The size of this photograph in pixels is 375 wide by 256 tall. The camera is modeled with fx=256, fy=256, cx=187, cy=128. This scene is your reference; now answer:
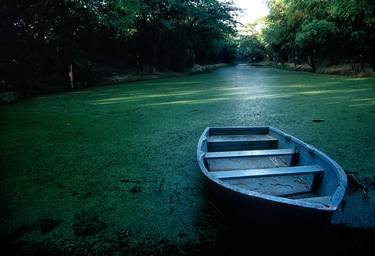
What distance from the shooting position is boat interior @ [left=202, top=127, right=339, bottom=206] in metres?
1.45

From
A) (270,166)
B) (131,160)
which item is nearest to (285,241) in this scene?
(270,166)

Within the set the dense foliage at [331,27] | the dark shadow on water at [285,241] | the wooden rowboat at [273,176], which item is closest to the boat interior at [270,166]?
the wooden rowboat at [273,176]

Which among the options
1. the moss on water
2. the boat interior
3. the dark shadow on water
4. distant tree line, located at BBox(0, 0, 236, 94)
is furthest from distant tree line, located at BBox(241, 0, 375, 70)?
the dark shadow on water

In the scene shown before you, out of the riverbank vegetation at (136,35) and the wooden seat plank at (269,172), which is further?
the riverbank vegetation at (136,35)

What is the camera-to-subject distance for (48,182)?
6.04 feet

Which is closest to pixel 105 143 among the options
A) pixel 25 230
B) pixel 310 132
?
pixel 25 230

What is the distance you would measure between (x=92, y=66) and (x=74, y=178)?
7.71 meters

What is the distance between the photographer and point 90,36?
912 centimetres

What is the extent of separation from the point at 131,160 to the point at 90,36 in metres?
8.30

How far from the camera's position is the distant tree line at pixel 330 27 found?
7.54 m

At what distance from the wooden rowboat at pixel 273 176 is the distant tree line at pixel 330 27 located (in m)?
6.51

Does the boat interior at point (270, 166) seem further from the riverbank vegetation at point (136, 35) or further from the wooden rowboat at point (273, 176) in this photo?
the riverbank vegetation at point (136, 35)

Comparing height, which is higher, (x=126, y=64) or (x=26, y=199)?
(x=126, y=64)

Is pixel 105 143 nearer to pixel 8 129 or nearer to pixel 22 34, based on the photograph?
pixel 8 129
